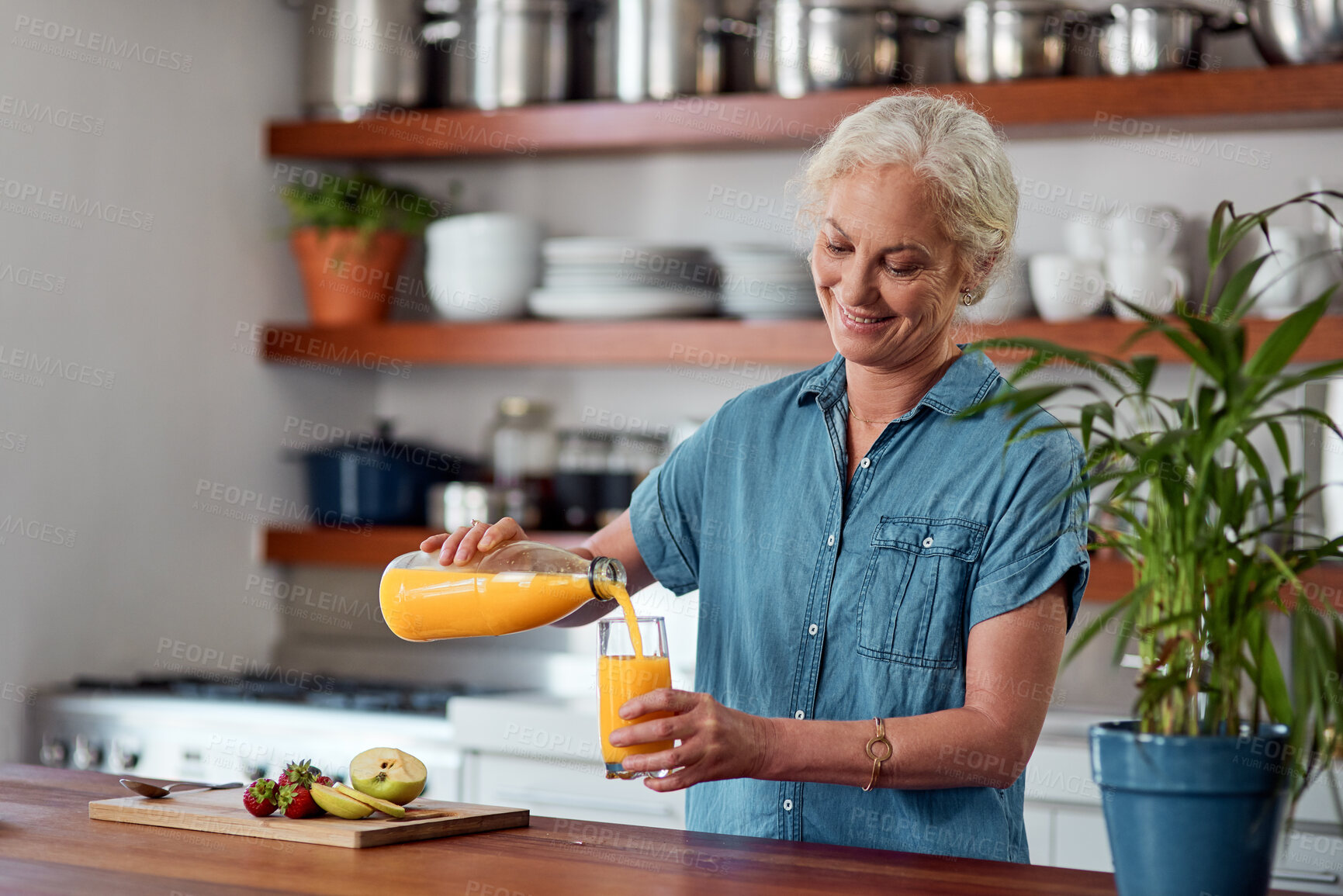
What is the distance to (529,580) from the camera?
150 cm

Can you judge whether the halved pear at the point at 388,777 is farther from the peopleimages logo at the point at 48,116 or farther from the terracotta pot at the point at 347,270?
the terracotta pot at the point at 347,270

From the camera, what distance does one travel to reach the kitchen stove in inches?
112

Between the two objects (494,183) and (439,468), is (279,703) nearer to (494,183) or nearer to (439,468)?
(439,468)

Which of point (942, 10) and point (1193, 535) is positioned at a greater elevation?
point (942, 10)

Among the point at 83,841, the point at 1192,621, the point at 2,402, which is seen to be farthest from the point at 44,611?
the point at 1192,621

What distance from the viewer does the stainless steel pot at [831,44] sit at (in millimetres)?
3002

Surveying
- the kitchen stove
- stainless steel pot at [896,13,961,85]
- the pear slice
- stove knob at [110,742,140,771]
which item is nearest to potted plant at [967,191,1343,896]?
the pear slice

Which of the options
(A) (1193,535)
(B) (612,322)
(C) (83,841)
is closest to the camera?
(A) (1193,535)

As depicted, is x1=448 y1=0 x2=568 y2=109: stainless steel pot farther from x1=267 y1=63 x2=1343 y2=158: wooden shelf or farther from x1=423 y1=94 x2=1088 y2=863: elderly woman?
x1=423 y1=94 x2=1088 y2=863: elderly woman

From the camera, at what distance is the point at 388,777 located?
1.52 metres

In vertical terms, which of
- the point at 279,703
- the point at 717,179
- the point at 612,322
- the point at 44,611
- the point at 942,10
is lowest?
the point at 279,703

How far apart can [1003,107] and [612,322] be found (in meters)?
0.95

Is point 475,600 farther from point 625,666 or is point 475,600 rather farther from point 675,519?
point 675,519

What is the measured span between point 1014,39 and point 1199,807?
218 centimetres
